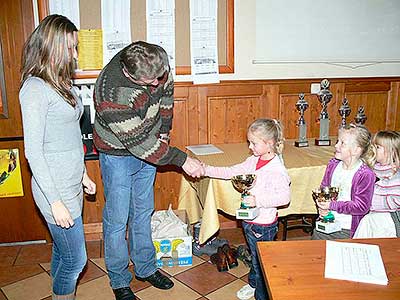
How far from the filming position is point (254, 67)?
318 centimetres

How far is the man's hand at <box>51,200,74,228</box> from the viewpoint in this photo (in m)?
1.67

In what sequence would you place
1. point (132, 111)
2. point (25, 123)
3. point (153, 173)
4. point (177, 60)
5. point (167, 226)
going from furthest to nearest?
point (177, 60), point (167, 226), point (153, 173), point (132, 111), point (25, 123)

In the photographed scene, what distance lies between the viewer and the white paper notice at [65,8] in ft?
9.14

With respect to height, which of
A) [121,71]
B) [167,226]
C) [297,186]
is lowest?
[167,226]

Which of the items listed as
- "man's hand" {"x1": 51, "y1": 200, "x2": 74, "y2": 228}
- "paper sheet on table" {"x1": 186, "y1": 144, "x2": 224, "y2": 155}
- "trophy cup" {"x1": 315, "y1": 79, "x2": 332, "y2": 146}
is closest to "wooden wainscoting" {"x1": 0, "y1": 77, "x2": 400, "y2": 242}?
"paper sheet on table" {"x1": 186, "y1": 144, "x2": 224, "y2": 155}

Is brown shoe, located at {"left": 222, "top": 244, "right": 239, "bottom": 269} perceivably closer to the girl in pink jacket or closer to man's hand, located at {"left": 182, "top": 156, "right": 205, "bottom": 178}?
the girl in pink jacket

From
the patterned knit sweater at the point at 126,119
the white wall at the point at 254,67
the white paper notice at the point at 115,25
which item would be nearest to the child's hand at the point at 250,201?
the patterned knit sweater at the point at 126,119

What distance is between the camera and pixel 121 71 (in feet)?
6.73

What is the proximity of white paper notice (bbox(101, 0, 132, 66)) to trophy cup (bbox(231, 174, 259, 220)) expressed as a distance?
1325 mm

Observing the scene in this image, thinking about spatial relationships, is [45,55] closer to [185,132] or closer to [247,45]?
→ [185,132]

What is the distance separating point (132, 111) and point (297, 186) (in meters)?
1.11

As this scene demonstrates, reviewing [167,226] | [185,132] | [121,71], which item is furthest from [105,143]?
[185,132]

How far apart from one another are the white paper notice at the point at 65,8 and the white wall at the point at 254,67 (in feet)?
2.67

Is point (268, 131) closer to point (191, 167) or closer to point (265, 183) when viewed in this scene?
point (265, 183)
